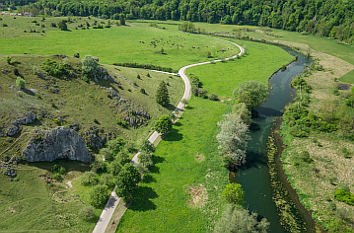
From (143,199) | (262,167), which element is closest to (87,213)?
(143,199)

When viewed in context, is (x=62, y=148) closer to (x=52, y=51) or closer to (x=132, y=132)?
(x=132, y=132)

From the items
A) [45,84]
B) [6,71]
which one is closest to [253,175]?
[45,84]

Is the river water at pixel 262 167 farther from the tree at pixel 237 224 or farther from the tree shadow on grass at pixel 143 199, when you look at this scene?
the tree shadow on grass at pixel 143 199

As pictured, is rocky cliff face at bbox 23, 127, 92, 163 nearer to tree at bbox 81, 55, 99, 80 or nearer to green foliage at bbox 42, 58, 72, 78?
green foliage at bbox 42, 58, 72, 78

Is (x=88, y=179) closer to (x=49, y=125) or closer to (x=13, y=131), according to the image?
(x=49, y=125)

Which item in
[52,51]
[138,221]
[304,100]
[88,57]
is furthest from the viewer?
[52,51]

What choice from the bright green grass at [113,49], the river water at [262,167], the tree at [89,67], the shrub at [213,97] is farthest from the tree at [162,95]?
the bright green grass at [113,49]

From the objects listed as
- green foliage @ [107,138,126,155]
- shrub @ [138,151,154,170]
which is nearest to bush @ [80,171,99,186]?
green foliage @ [107,138,126,155]
